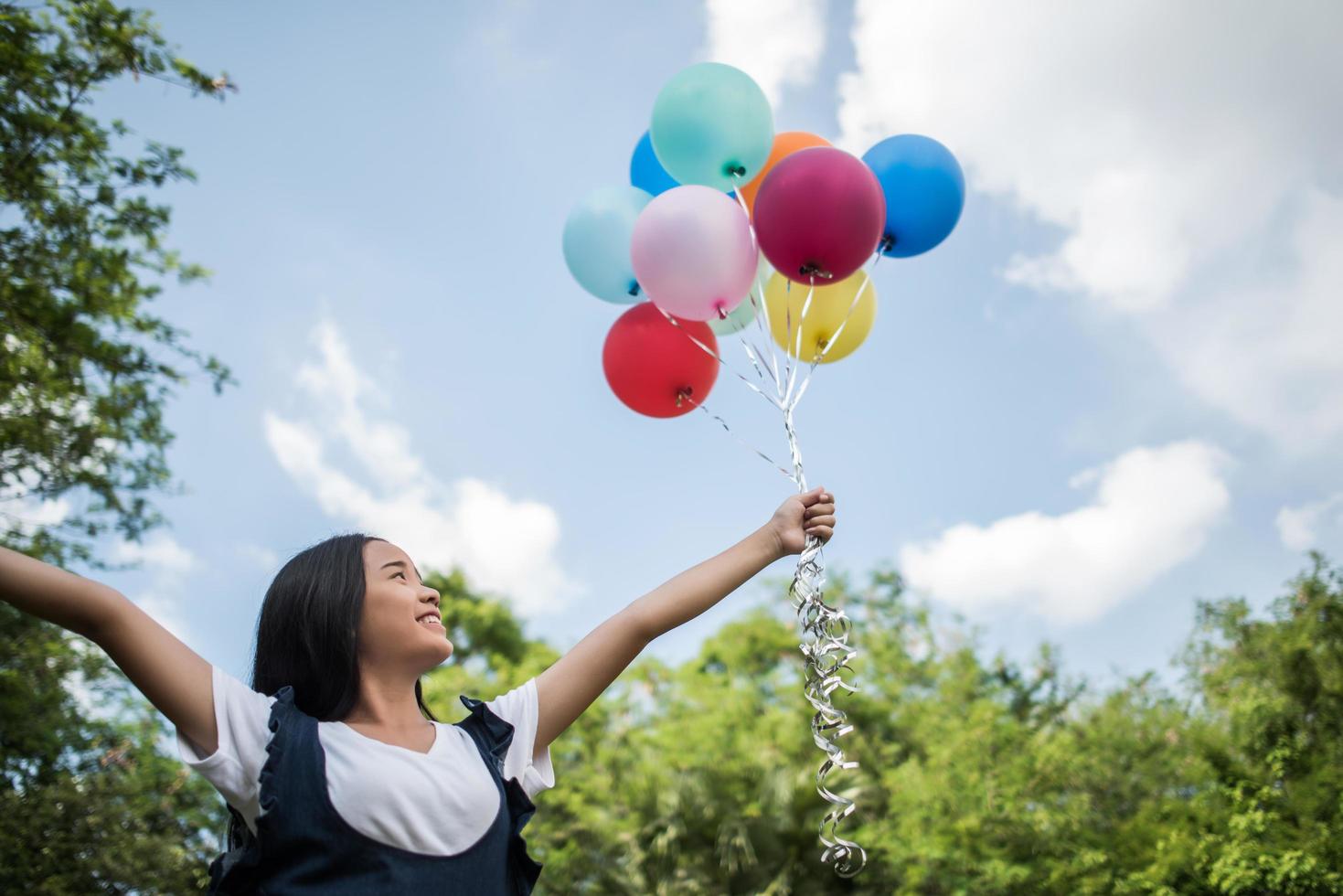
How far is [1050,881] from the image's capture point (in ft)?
31.0

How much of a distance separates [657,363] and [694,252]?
45 centimetres

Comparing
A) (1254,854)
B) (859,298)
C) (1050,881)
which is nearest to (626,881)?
(1050,881)

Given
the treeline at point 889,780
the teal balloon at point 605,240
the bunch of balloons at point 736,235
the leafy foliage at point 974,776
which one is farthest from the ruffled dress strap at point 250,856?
the leafy foliage at point 974,776

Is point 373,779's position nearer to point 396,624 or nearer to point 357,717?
point 357,717

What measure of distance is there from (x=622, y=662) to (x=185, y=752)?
70 centimetres

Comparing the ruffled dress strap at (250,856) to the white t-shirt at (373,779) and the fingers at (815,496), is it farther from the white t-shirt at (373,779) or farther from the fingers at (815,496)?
the fingers at (815,496)

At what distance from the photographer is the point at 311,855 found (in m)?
1.40

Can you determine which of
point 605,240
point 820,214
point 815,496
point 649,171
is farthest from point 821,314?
point 815,496

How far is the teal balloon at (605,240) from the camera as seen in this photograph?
11.0 ft

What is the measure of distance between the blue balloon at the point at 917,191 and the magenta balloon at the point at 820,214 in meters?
0.36

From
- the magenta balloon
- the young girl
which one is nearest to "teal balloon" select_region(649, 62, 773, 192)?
the magenta balloon

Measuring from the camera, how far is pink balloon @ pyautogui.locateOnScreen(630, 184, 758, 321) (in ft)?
9.23

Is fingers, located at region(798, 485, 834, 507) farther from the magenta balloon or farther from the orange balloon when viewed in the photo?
the orange balloon

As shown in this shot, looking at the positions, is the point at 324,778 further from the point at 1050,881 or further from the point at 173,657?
the point at 1050,881
